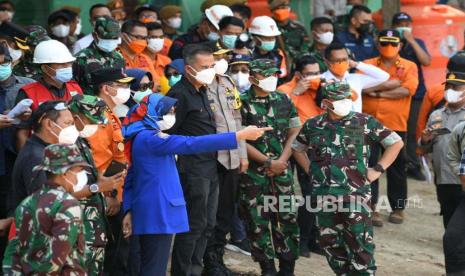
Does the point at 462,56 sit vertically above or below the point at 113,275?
above

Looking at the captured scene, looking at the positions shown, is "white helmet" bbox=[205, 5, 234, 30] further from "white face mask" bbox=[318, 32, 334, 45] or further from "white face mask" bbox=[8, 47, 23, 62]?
"white face mask" bbox=[8, 47, 23, 62]

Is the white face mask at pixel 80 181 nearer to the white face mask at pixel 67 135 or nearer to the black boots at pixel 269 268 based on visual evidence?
the white face mask at pixel 67 135

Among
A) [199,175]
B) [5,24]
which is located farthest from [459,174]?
[5,24]

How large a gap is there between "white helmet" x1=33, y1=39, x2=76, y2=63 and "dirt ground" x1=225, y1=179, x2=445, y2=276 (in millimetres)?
2858

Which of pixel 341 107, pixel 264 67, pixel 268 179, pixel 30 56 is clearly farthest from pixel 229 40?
pixel 341 107

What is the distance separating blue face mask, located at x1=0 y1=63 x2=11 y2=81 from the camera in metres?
8.03

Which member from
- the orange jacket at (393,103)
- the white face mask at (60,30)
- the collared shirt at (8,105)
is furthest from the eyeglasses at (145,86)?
the orange jacket at (393,103)

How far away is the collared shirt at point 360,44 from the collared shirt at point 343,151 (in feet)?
13.5

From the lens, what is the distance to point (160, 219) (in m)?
7.32

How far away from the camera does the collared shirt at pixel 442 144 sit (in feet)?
30.8

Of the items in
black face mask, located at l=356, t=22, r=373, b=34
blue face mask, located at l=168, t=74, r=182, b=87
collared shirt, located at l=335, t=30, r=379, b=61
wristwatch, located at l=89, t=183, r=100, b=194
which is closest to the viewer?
wristwatch, located at l=89, t=183, r=100, b=194

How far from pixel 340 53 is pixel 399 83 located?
4.74 feet

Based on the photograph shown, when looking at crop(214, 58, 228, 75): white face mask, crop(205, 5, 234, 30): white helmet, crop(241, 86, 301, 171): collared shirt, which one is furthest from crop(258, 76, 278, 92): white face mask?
crop(205, 5, 234, 30): white helmet

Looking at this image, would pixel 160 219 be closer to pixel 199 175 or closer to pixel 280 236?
pixel 199 175
